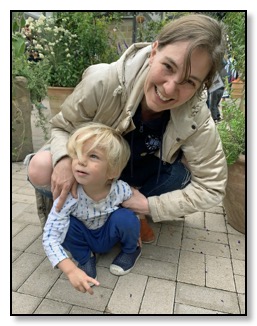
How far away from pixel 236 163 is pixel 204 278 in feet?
2.29

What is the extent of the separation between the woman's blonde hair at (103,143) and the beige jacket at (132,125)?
0.28 ft

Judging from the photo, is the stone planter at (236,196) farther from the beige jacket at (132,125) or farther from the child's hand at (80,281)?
the child's hand at (80,281)

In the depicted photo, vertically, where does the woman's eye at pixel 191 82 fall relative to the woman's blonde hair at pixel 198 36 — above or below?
below

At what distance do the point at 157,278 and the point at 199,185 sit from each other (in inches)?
20.8

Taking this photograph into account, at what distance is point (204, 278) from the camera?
1.62m

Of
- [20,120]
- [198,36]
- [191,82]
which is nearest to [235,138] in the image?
[191,82]

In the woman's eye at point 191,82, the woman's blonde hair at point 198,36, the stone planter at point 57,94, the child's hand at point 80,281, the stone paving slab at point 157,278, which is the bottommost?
the stone paving slab at point 157,278

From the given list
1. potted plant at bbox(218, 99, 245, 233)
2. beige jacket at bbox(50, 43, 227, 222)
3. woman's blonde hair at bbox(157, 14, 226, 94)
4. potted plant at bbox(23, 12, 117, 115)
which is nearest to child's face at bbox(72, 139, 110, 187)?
beige jacket at bbox(50, 43, 227, 222)

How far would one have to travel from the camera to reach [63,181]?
1.44 meters

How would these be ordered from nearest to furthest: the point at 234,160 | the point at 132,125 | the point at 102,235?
the point at 132,125 → the point at 102,235 → the point at 234,160

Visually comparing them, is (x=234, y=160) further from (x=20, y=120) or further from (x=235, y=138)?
(x=20, y=120)

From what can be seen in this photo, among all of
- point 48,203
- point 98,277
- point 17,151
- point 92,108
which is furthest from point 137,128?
point 17,151

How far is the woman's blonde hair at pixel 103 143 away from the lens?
1.36m

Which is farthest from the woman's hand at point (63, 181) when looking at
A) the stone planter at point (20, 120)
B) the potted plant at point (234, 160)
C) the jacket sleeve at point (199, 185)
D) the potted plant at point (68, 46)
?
the potted plant at point (68, 46)
